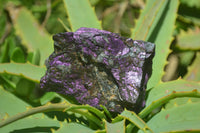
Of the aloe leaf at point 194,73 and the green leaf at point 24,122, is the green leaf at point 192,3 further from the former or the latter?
the green leaf at point 24,122

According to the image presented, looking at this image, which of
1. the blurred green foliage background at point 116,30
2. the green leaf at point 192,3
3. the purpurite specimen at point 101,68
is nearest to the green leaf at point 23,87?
the blurred green foliage background at point 116,30

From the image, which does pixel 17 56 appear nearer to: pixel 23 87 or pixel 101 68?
pixel 23 87

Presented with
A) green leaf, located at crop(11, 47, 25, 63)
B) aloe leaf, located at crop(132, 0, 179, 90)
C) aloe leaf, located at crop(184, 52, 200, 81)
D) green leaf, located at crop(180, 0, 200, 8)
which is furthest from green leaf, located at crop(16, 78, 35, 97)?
green leaf, located at crop(180, 0, 200, 8)

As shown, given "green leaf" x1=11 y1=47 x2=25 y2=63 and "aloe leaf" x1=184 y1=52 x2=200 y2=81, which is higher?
"green leaf" x1=11 y1=47 x2=25 y2=63

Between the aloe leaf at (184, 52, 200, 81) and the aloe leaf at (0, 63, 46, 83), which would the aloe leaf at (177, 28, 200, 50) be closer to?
the aloe leaf at (184, 52, 200, 81)

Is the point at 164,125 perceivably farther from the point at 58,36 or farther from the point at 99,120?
the point at 58,36

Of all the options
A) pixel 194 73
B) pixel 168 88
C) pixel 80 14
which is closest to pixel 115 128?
pixel 168 88
